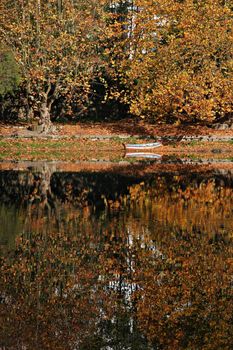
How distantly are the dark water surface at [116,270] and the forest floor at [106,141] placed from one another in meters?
17.5

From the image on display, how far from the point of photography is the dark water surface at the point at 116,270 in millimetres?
10125

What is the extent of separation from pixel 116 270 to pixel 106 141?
3350 centimetres

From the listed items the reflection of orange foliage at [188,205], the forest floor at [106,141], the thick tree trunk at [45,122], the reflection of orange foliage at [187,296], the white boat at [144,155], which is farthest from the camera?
the thick tree trunk at [45,122]

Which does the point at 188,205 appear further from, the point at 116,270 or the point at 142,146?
the point at 142,146

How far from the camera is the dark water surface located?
10125mm

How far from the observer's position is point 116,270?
13.6 meters

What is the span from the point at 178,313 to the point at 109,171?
2219 cm

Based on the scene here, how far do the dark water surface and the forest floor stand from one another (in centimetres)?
1747

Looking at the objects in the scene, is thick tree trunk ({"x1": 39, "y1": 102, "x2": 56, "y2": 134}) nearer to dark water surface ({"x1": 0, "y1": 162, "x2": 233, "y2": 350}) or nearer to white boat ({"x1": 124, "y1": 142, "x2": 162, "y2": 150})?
white boat ({"x1": 124, "y1": 142, "x2": 162, "y2": 150})

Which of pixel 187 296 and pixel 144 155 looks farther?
pixel 144 155

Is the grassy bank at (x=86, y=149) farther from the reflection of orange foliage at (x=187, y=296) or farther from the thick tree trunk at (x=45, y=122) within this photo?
the reflection of orange foliage at (x=187, y=296)

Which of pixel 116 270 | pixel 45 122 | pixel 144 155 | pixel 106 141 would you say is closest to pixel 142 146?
pixel 144 155

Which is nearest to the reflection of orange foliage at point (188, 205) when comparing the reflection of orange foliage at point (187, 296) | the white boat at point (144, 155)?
the reflection of orange foliage at point (187, 296)

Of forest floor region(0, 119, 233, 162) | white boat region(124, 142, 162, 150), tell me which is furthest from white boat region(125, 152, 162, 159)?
white boat region(124, 142, 162, 150)
